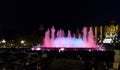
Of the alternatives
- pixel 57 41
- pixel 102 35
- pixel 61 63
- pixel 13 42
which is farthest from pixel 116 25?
pixel 61 63

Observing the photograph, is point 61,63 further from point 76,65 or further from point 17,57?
point 17,57

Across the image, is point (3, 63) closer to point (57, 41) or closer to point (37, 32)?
point (57, 41)

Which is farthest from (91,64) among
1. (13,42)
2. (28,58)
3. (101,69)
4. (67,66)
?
(13,42)

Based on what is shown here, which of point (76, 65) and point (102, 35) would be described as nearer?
point (76, 65)

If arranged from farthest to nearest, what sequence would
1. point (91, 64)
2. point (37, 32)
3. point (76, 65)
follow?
point (37, 32), point (76, 65), point (91, 64)

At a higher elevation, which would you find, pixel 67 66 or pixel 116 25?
pixel 116 25

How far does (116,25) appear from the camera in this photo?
516 ft

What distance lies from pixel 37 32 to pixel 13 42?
13721 millimetres

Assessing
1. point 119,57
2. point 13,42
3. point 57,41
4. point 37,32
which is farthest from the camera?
point 37,32

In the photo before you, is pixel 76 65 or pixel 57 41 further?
pixel 57 41

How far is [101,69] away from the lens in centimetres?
3281

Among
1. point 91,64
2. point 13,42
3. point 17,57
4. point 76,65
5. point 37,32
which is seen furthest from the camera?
point 37,32

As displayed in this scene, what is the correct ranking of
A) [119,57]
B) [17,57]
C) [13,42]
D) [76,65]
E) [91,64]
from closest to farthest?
[119,57]
[91,64]
[76,65]
[17,57]
[13,42]

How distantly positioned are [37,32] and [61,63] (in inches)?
3207
